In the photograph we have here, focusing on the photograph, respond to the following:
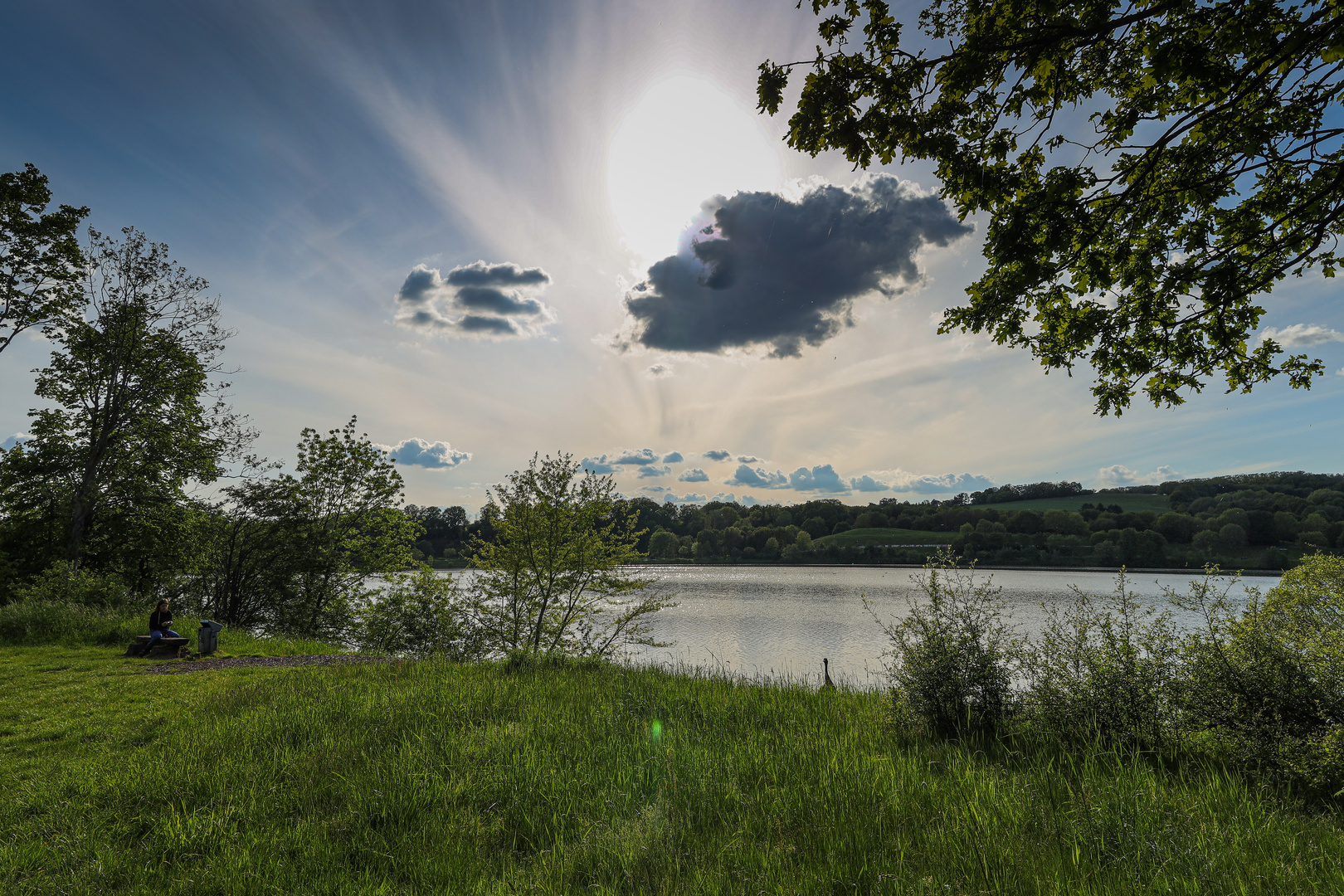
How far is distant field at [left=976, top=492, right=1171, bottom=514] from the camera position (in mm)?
101875

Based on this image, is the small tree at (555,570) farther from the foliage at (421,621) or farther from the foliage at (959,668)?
the foliage at (959,668)

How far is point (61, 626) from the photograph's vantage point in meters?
14.6

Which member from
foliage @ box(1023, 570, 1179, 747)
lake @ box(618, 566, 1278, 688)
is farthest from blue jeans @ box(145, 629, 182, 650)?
foliage @ box(1023, 570, 1179, 747)

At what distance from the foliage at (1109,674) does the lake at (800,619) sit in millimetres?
760

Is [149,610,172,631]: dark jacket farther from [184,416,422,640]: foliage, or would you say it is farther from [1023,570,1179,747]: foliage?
[1023,570,1179,747]: foliage

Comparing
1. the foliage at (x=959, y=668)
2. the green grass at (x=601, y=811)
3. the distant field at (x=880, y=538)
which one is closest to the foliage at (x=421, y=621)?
the green grass at (x=601, y=811)

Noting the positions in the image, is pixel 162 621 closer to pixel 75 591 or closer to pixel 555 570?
pixel 75 591

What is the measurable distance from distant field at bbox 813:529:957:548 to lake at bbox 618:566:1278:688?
37.4m

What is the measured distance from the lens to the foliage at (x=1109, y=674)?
586 centimetres

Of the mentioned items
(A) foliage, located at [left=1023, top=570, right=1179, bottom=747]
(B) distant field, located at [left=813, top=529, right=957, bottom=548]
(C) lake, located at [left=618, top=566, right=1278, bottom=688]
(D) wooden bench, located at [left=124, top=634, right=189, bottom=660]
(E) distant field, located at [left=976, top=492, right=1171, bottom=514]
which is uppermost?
(E) distant field, located at [left=976, top=492, right=1171, bottom=514]

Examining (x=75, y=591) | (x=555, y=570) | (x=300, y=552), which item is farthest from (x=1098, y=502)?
(x=75, y=591)

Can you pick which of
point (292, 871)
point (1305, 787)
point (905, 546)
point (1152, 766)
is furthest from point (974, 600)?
point (905, 546)

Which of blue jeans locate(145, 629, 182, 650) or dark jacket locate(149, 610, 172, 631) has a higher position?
dark jacket locate(149, 610, 172, 631)

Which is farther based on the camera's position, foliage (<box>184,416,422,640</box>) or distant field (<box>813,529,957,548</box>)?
distant field (<box>813,529,957,548</box>)
